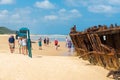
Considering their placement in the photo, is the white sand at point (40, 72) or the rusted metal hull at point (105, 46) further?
the rusted metal hull at point (105, 46)

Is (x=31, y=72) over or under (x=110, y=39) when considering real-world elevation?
under

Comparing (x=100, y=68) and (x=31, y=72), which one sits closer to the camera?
(x=31, y=72)

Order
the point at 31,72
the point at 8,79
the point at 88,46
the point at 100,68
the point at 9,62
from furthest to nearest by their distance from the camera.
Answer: the point at 88,46
the point at 100,68
the point at 9,62
the point at 31,72
the point at 8,79

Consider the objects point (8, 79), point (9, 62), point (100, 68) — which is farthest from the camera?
point (100, 68)

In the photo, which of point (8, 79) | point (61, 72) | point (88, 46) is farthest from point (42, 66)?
point (88, 46)

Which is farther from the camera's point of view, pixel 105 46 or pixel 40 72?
pixel 105 46

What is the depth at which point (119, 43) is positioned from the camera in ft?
54.6

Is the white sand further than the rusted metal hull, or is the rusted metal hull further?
the rusted metal hull

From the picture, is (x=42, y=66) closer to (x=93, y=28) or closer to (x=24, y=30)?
(x=93, y=28)

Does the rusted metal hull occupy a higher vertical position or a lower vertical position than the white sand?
higher

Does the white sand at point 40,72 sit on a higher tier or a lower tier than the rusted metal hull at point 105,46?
lower

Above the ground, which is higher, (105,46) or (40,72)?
(105,46)

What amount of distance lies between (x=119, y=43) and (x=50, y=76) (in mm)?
4119

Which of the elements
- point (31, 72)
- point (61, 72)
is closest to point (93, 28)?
point (61, 72)
